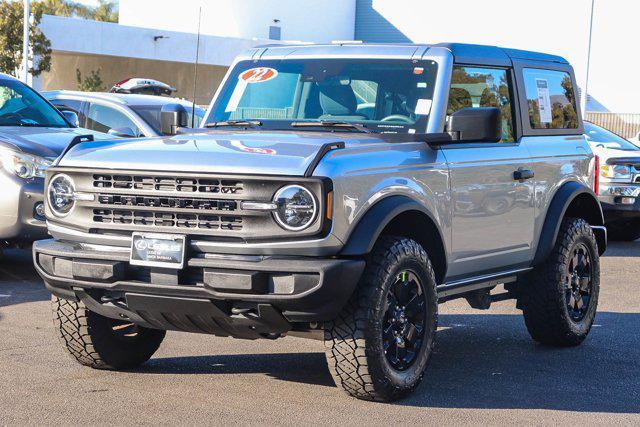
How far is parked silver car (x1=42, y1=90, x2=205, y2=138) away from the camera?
1335cm

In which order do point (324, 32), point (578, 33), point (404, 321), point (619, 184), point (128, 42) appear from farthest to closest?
point (324, 32) < point (578, 33) < point (128, 42) < point (619, 184) < point (404, 321)

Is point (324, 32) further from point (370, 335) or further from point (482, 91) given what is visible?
point (370, 335)

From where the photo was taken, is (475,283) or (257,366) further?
(475,283)

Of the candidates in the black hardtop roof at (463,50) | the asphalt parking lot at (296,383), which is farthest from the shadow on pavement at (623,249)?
the black hardtop roof at (463,50)

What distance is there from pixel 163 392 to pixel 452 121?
225 cm

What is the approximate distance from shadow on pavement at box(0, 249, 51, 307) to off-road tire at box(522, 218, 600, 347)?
402 cm

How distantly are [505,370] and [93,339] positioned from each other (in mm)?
2567

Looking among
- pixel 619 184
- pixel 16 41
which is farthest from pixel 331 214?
pixel 16 41

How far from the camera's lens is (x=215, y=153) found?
19.4 feet

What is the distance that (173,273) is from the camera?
5.75 m

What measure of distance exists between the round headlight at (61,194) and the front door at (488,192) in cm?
215

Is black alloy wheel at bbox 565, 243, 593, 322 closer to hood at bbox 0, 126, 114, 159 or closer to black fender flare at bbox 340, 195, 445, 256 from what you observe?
black fender flare at bbox 340, 195, 445, 256

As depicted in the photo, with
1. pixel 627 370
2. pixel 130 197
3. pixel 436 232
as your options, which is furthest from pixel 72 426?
pixel 627 370

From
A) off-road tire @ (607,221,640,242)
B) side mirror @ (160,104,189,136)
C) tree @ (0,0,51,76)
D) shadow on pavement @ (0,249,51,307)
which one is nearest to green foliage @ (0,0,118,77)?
tree @ (0,0,51,76)
